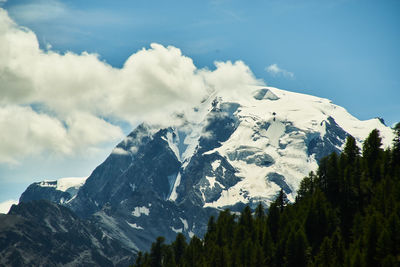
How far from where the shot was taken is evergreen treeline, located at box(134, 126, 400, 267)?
4139 inches

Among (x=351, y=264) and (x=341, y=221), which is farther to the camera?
(x=341, y=221)

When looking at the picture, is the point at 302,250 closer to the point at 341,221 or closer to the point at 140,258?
the point at 341,221

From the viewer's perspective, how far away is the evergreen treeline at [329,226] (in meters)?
105

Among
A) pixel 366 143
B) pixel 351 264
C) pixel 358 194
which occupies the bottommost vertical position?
pixel 351 264

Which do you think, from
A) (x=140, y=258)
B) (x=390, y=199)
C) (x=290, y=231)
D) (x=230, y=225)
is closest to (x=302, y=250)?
(x=290, y=231)

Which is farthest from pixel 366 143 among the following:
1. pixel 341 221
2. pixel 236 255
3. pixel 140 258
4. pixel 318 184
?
pixel 140 258

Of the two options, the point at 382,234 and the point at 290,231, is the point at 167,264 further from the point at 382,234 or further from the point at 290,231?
the point at 382,234

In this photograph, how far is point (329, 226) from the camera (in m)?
127

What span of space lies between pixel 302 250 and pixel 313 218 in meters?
11.4

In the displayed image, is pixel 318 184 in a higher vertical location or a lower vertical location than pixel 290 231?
higher

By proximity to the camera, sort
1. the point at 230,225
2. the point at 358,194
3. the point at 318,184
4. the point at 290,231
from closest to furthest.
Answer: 1. the point at 290,231
2. the point at 358,194
3. the point at 318,184
4. the point at 230,225

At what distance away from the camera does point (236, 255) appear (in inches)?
5354

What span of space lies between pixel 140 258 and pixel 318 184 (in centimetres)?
5778

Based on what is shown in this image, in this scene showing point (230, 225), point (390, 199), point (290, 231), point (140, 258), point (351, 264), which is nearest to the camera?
point (351, 264)
